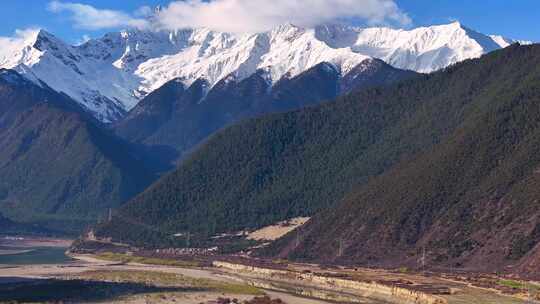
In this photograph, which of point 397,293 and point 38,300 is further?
point 397,293

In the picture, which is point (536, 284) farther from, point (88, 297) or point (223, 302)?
point (88, 297)

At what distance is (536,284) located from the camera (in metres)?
200

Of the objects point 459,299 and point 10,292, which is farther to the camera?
point 10,292

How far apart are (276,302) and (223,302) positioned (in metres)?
8.64

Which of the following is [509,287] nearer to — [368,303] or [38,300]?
[368,303]

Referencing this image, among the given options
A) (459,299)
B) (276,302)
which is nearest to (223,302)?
(276,302)

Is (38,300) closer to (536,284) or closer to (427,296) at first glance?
(427,296)

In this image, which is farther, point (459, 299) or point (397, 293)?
point (397, 293)

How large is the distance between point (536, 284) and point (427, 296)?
78.7 ft

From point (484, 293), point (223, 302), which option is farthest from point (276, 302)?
point (484, 293)

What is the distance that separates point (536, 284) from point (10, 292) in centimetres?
9017

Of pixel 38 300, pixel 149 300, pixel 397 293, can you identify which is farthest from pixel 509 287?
pixel 38 300

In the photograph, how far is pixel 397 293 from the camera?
198 metres

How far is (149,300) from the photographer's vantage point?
190375 mm
